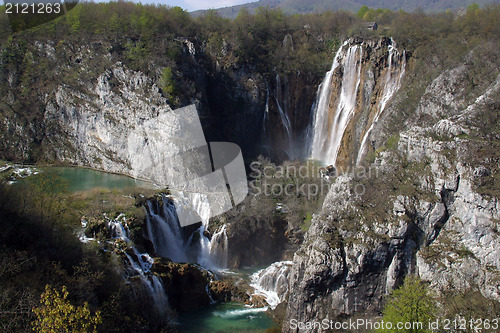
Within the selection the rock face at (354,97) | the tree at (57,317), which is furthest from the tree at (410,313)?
the rock face at (354,97)

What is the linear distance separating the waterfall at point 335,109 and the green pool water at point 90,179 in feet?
49.1

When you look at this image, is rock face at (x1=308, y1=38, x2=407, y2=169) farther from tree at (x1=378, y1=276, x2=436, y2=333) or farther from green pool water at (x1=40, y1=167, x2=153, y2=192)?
green pool water at (x1=40, y1=167, x2=153, y2=192)

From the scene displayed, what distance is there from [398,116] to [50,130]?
28145 mm

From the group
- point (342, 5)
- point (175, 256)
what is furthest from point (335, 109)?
point (342, 5)

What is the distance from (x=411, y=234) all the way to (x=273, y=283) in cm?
771

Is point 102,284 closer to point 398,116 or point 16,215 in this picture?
point 16,215

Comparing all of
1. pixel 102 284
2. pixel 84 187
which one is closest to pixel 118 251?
pixel 102 284

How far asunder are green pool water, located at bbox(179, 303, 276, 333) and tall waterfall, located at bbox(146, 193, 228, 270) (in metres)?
4.89

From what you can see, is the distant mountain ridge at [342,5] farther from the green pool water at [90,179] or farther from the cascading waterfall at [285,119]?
the green pool water at [90,179]

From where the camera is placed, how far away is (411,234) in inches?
776

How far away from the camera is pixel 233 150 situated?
124 feet

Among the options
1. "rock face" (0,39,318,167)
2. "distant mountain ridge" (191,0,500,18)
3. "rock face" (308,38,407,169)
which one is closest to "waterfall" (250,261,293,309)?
"rock face" (308,38,407,169)

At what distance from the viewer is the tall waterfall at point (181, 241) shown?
25977 mm

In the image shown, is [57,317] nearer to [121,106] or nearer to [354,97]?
[121,106]
